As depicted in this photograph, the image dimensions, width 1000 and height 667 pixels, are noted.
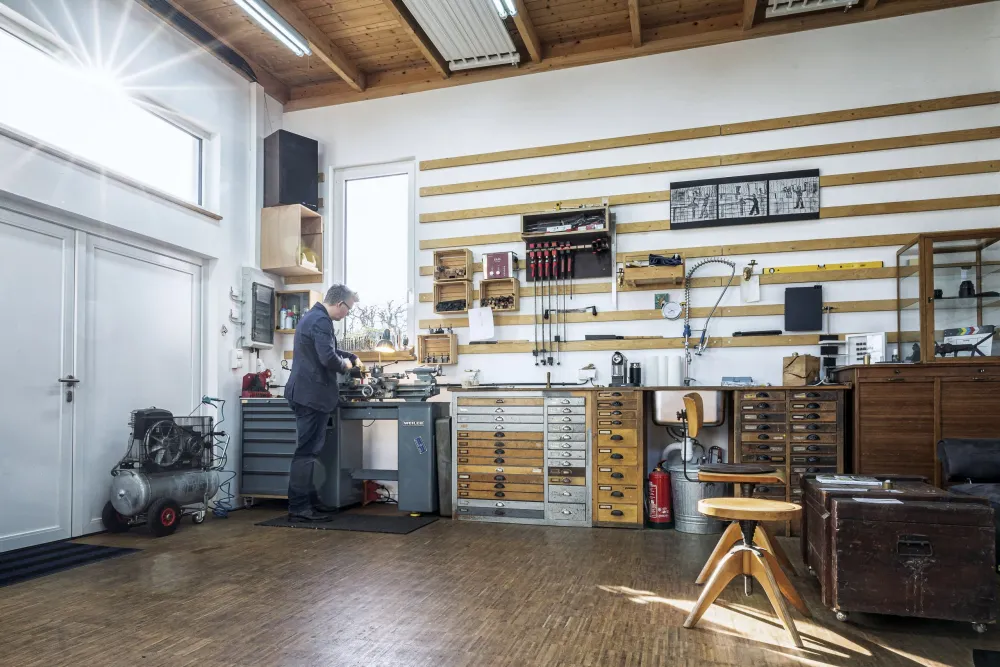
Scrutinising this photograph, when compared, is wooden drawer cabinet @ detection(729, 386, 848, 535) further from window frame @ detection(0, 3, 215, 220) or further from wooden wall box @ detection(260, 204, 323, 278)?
window frame @ detection(0, 3, 215, 220)

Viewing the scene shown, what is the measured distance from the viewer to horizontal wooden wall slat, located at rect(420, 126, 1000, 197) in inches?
200

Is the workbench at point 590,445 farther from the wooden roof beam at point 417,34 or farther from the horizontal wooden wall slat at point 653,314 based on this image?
the wooden roof beam at point 417,34

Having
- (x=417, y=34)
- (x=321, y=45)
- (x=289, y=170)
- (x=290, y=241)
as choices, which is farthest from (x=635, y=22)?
(x=290, y=241)

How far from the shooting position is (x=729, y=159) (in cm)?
554

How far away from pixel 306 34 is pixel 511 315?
3.02 m

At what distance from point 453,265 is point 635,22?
101 inches

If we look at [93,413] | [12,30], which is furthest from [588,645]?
[12,30]

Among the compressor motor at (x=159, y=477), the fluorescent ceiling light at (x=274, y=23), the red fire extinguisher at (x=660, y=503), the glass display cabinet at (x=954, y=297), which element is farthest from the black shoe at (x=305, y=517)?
the glass display cabinet at (x=954, y=297)

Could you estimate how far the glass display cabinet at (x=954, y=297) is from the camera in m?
4.42

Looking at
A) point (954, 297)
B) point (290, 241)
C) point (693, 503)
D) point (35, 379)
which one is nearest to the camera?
point (35, 379)

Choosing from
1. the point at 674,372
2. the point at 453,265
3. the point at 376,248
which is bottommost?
the point at 674,372

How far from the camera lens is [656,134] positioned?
5746 mm

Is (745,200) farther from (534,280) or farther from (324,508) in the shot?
(324,508)

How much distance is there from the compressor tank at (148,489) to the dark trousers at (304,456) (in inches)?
27.7
